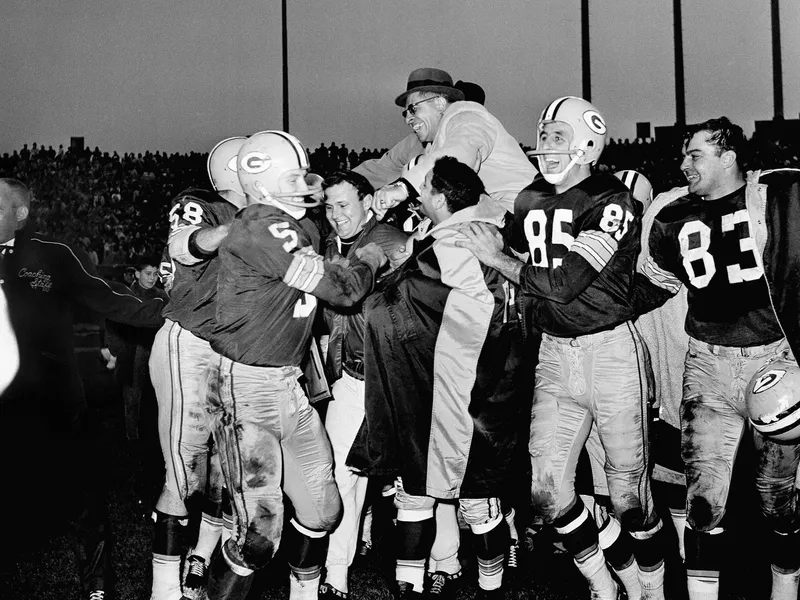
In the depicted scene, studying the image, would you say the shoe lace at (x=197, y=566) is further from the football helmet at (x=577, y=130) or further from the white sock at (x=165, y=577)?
the football helmet at (x=577, y=130)

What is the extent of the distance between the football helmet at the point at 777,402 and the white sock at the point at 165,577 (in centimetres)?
300

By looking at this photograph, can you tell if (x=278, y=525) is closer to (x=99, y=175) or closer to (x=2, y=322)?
(x=2, y=322)

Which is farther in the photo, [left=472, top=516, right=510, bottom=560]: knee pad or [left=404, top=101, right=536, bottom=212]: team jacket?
[left=404, top=101, right=536, bottom=212]: team jacket

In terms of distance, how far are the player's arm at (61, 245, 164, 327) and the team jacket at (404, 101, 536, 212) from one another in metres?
1.85

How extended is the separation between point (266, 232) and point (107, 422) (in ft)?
26.9

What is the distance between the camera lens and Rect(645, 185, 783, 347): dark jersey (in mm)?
4105

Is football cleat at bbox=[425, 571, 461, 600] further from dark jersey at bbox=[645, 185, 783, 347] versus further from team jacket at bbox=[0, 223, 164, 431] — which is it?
team jacket at bbox=[0, 223, 164, 431]

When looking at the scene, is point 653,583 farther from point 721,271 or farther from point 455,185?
point 455,185

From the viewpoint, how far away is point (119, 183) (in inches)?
904

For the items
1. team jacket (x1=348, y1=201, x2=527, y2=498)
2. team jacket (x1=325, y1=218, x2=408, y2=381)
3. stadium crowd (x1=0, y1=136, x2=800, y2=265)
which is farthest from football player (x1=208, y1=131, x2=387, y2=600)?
stadium crowd (x1=0, y1=136, x2=800, y2=265)

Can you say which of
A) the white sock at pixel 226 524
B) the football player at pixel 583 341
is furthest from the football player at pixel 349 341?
the football player at pixel 583 341

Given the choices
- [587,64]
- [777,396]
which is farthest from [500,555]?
[587,64]

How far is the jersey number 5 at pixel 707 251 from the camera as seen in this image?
13.5 ft

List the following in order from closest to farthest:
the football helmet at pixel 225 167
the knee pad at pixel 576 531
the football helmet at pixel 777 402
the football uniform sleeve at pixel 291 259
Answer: the football helmet at pixel 777 402
the football uniform sleeve at pixel 291 259
the knee pad at pixel 576 531
the football helmet at pixel 225 167
